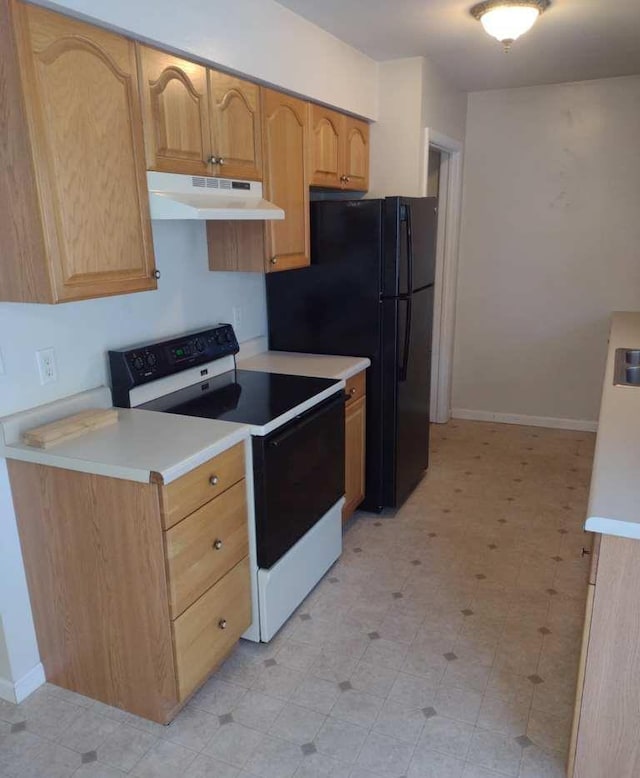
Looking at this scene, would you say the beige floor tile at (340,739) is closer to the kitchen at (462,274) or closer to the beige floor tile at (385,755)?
the beige floor tile at (385,755)

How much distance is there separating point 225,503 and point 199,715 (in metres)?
0.70

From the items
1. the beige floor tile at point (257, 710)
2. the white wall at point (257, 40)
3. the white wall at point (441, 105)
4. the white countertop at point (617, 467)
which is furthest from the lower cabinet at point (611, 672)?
the white wall at point (441, 105)

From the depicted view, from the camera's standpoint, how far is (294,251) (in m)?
2.81

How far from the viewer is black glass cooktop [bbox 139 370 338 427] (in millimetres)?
2195

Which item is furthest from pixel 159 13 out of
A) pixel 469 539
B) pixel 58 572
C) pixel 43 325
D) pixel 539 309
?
pixel 539 309

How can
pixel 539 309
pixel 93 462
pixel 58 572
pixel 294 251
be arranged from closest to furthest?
pixel 93 462 < pixel 58 572 < pixel 294 251 < pixel 539 309

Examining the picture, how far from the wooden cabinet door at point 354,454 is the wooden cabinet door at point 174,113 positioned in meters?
1.34

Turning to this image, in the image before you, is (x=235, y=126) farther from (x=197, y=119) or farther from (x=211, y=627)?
(x=211, y=627)

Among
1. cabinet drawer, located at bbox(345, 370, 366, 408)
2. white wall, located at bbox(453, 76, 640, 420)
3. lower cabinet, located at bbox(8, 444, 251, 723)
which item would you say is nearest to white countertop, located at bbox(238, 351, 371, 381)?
cabinet drawer, located at bbox(345, 370, 366, 408)

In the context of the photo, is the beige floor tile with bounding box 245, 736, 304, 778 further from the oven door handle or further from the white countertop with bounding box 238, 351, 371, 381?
the white countertop with bounding box 238, 351, 371, 381

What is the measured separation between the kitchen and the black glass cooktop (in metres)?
0.28

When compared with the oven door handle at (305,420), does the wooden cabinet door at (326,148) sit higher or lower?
higher

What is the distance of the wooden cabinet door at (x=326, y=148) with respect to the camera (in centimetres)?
287

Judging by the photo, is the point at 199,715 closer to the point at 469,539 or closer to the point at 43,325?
the point at 43,325
